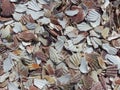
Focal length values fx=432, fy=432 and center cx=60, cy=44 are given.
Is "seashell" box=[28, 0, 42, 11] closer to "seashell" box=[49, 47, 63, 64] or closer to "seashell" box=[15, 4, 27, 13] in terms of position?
"seashell" box=[15, 4, 27, 13]

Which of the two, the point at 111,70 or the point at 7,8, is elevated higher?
the point at 7,8

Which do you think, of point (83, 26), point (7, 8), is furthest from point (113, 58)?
→ point (7, 8)

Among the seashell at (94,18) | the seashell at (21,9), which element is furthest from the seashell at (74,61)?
the seashell at (21,9)

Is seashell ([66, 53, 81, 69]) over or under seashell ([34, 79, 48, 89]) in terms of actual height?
over

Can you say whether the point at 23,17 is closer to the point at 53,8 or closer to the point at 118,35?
the point at 53,8

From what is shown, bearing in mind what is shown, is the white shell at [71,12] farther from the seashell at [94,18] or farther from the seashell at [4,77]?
the seashell at [4,77]

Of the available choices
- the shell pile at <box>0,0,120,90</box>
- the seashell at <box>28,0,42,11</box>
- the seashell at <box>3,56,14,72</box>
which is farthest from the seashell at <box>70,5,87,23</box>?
the seashell at <box>3,56,14,72</box>

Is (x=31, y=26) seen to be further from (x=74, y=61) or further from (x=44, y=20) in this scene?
(x=74, y=61)
